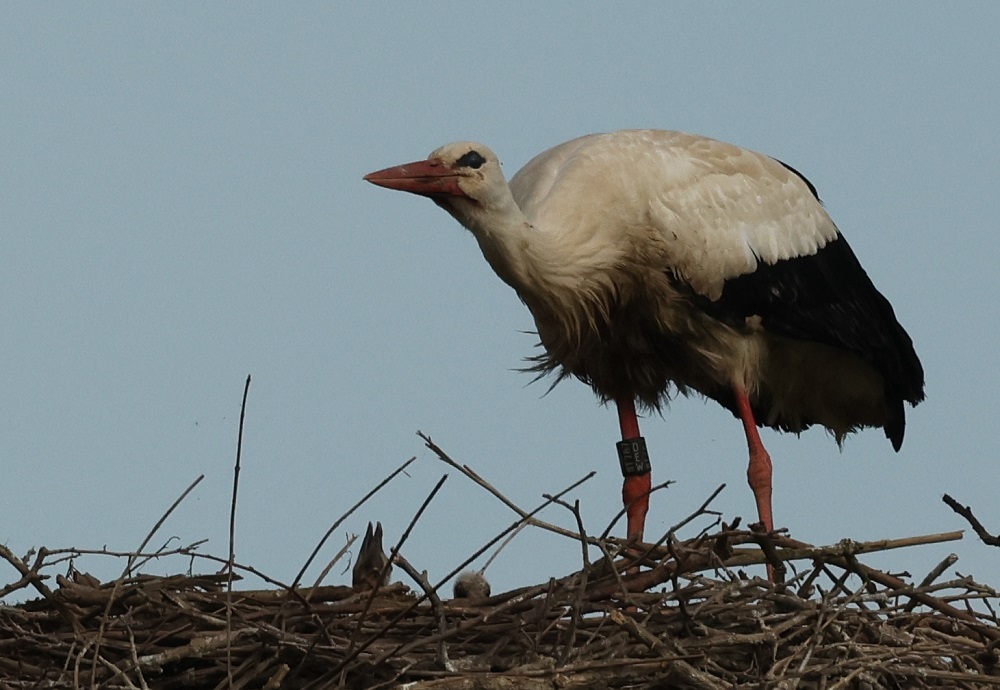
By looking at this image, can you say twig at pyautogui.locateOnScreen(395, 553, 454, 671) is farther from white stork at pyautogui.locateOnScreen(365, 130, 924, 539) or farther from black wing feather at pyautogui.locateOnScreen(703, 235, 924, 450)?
black wing feather at pyautogui.locateOnScreen(703, 235, 924, 450)

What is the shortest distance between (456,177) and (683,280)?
115 centimetres

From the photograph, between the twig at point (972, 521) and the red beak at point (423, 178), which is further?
the red beak at point (423, 178)

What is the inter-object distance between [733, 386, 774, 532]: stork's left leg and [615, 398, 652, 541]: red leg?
1.49ft

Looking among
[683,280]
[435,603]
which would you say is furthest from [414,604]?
[683,280]

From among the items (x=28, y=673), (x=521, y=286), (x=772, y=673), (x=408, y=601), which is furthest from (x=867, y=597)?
(x=28, y=673)

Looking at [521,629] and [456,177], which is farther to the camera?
[456,177]

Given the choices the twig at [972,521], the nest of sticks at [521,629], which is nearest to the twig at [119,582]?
the nest of sticks at [521,629]

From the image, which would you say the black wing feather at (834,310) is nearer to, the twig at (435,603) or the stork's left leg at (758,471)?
the stork's left leg at (758,471)

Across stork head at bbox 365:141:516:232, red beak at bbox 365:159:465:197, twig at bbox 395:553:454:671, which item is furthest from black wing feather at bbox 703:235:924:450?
twig at bbox 395:553:454:671

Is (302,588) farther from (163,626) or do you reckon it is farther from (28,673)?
(28,673)

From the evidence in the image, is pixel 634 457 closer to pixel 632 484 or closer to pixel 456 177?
pixel 632 484

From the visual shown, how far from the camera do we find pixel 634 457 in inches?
323

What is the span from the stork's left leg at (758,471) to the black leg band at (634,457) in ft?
1.50

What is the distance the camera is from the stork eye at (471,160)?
6.87 m
